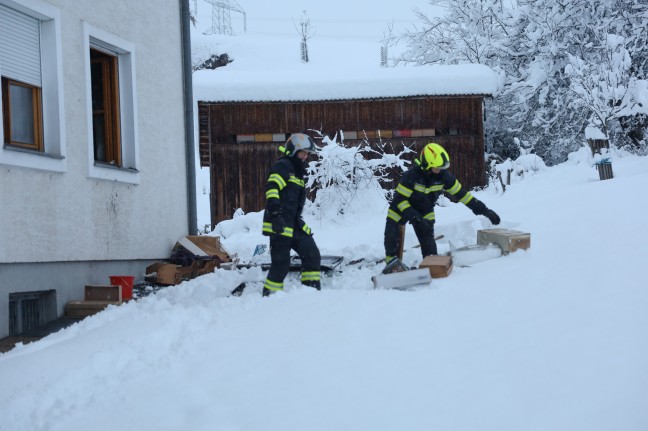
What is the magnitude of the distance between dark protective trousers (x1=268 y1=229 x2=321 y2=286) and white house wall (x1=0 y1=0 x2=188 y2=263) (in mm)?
2175

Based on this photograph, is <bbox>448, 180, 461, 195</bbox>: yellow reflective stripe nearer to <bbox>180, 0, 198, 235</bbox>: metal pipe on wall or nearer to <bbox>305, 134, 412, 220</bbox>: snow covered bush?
<bbox>180, 0, 198, 235</bbox>: metal pipe on wall

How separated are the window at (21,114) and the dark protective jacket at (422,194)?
4023mm

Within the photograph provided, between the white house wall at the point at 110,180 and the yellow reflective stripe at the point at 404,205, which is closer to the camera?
the white house wall at the point at 110,180

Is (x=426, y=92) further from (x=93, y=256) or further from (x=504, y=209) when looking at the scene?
(x=93, y=256)

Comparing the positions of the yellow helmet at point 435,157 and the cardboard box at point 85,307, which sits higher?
the yellow helmet at point 435,157

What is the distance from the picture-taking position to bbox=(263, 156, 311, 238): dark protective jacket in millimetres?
6574

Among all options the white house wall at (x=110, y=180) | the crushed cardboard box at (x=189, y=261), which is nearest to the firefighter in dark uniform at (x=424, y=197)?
the crushed cardboard box at (x=189, y=261)

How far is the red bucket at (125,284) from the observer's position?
23.4ft

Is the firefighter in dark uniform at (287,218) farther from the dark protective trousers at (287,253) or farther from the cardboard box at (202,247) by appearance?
the cardboard box at (202,247)

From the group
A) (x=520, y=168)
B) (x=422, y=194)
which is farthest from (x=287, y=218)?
(x=520, y=168)

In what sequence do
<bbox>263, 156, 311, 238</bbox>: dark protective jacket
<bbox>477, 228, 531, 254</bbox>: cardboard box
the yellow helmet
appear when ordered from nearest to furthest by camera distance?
<bbox>263, 156, 311, 238</bbox>: dark protective jacket
<bbox>477, 228, 531, 254</bbox>: cardboard box
the yellow helmet

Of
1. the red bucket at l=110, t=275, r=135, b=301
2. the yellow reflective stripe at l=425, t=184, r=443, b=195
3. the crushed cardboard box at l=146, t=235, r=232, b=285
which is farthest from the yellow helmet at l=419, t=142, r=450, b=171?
the red bucket at l=110, t=275, r=135, b=301

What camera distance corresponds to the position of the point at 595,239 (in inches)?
254

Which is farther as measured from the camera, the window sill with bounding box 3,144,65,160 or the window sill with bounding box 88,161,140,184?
the window sill with bounding box 88,161,140,184
